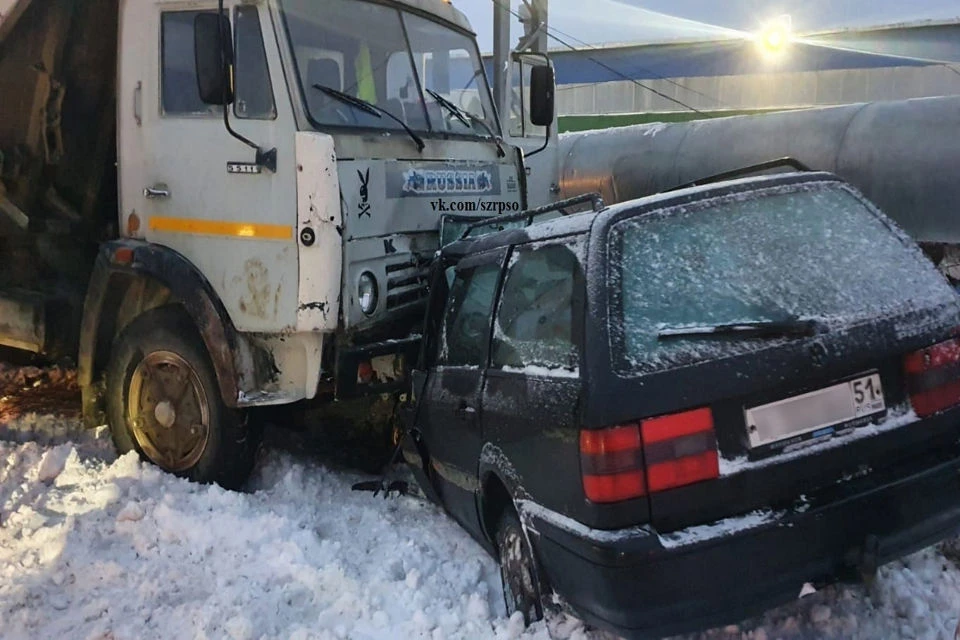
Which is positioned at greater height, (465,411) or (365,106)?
(365,106)

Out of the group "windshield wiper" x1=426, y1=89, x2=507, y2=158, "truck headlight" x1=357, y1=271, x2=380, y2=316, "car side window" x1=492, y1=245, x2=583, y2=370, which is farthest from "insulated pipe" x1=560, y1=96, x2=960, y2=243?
"car side window" x1=492, y1=245, x2=583, y2=370

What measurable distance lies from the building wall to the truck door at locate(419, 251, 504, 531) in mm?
13817

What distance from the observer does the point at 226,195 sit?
4.79 m

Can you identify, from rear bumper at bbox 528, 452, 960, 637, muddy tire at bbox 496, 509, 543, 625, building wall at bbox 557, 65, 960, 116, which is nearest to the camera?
rear bumper at bbox 528, 452, 960, 637

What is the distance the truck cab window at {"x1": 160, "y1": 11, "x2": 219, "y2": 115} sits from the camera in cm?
494

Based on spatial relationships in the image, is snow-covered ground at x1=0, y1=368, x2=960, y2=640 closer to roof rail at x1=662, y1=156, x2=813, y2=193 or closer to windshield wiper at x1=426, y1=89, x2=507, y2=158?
roof rail at x1=662, y1=156, x2=813, y2=193

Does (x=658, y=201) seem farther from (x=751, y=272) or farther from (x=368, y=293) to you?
(x=368, y=293)

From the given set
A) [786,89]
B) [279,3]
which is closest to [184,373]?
[279,3]

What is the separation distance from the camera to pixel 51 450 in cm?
552

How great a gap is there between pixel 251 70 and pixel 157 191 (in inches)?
37.9

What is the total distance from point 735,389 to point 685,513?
1.41 ft

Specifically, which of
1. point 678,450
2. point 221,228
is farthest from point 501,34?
point 678,450

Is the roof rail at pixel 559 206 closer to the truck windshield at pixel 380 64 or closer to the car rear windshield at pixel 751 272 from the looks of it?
the car rear windshield at pixel 751 272

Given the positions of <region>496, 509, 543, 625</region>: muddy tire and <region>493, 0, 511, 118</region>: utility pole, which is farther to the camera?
<region>493, 0, 511, 118</region>: utility pole
